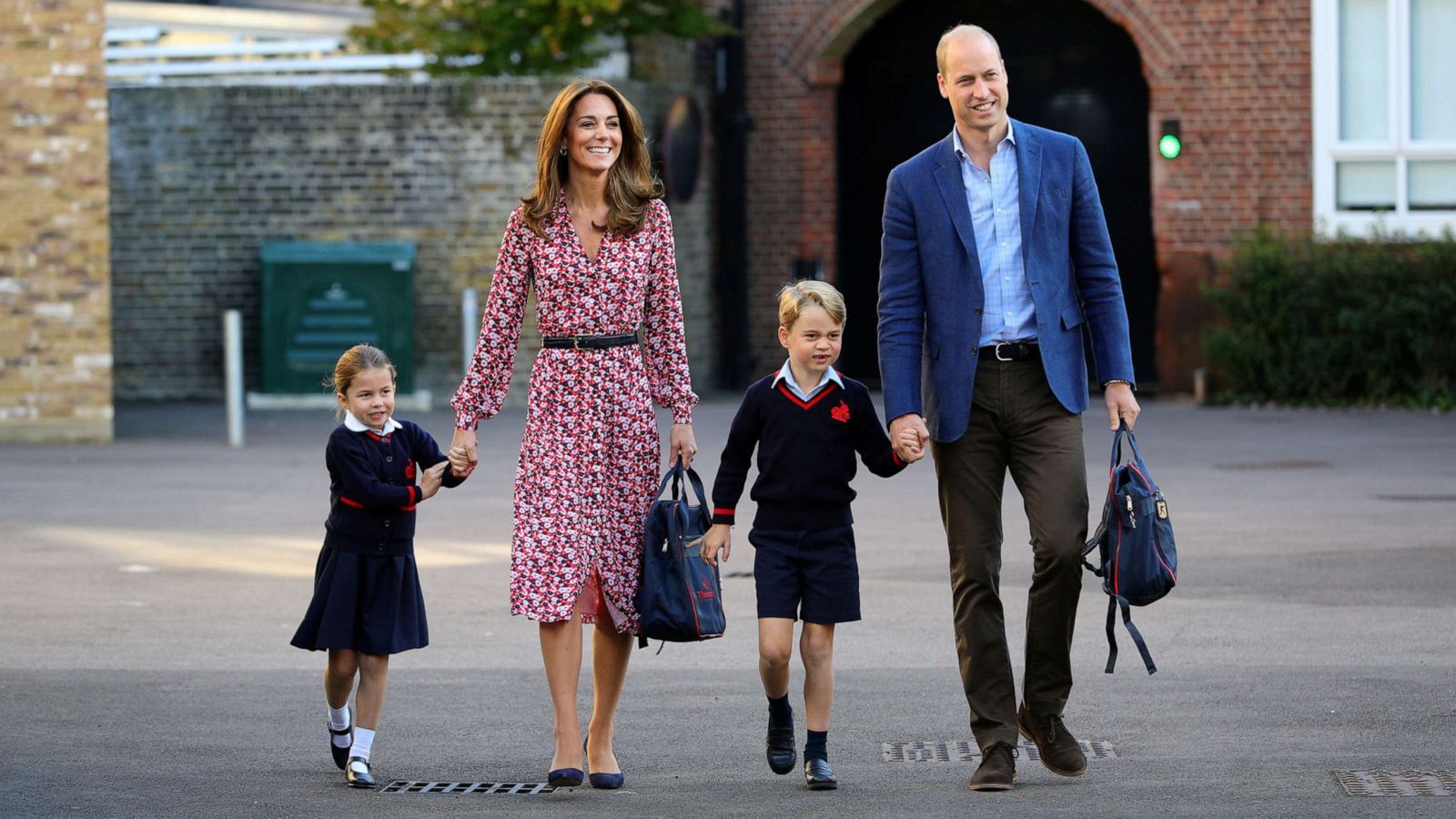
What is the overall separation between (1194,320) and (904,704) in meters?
12.8

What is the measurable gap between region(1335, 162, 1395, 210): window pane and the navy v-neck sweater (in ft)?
45.3

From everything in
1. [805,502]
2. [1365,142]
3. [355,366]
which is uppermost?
[1365,142]

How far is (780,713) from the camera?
590cm

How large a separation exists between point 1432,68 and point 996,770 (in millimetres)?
14432

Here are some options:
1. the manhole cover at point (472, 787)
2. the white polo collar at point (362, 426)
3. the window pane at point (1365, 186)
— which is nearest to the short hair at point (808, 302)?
the white polo collar at point (362, 426)

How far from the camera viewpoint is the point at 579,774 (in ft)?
19.1

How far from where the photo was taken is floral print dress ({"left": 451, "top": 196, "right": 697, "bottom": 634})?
5.91 meters

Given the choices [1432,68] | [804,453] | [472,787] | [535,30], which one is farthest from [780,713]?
[535,30]

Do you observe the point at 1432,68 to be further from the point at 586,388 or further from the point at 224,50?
the point at 586,388

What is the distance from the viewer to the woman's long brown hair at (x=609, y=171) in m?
5.99

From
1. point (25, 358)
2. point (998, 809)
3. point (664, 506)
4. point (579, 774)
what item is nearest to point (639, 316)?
point (664, 506)

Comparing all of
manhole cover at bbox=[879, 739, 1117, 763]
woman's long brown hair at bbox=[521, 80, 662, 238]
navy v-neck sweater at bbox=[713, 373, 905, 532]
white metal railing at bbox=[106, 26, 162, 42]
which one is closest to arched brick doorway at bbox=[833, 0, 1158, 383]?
white metal railing at bbox=[106, 26, 162, 42]

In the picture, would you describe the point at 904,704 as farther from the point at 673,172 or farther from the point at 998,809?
the point at 673,172

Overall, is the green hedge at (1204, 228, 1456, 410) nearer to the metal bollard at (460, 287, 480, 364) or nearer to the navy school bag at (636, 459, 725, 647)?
the metal bollard at (460, 287, 480, 364)
